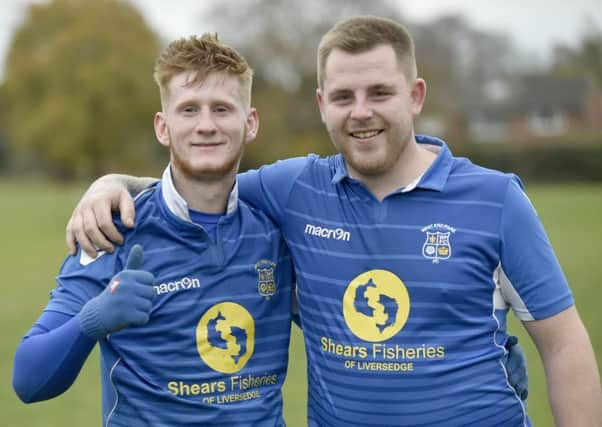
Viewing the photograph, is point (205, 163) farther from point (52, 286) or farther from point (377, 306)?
point (52, 286)

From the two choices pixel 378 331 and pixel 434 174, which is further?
pixel 434 174

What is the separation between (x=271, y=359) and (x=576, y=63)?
52.1m

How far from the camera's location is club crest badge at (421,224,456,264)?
3.10 m

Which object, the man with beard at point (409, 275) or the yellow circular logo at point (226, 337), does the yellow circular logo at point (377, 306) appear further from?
the yellow circular logo at point (226, 337)

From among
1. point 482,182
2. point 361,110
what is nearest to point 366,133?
point 361,110

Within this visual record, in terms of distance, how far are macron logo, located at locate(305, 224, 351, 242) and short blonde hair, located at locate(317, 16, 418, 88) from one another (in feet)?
2.08

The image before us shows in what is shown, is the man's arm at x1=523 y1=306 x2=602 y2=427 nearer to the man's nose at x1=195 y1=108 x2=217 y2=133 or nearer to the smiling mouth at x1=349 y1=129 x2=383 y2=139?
the smiling mouth at x1=349 y1=129 x2=383 y2=139

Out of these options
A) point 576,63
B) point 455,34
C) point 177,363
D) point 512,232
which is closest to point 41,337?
point 177,363

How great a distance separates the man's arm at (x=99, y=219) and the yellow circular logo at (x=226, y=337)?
50cm

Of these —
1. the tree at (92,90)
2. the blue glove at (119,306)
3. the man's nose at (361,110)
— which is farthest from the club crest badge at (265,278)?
the tree at (92,90)

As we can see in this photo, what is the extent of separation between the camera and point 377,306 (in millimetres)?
3115

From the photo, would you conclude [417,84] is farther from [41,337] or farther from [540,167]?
[540,167]

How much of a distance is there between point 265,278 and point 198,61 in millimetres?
973

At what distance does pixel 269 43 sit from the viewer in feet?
137
